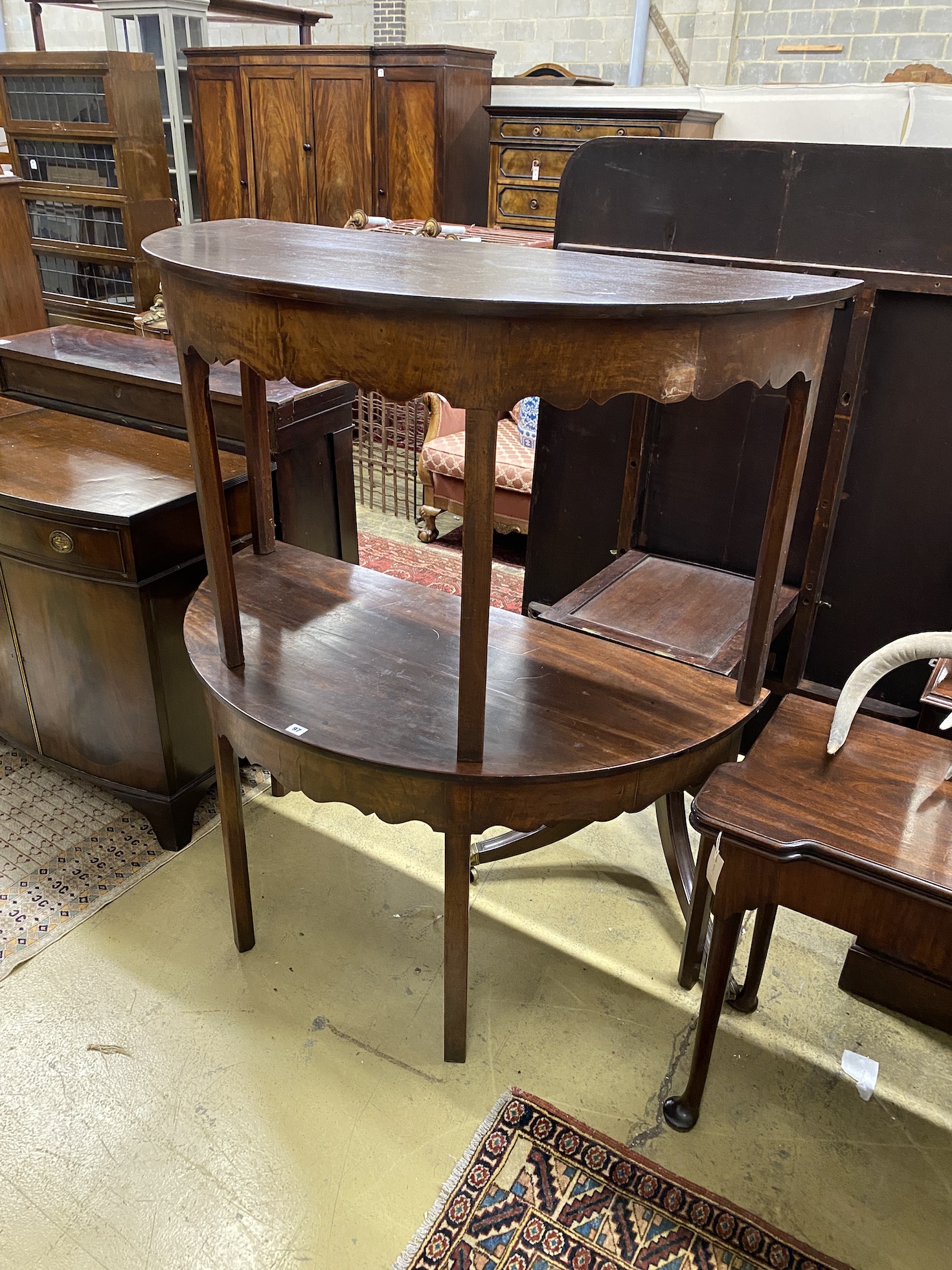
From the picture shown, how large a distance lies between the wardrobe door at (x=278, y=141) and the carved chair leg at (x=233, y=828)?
5.64 meters

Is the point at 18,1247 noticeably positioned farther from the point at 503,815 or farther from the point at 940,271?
the point at 940,271

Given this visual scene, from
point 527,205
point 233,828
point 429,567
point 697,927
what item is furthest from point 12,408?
point 527,205

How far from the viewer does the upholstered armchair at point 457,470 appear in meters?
3.93

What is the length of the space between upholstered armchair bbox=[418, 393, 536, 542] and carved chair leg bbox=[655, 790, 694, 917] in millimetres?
1853

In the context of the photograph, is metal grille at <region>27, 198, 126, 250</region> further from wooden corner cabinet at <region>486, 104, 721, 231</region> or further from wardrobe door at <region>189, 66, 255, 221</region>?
wooden corner cabinet at <region>486, 104, 721, 231</region>

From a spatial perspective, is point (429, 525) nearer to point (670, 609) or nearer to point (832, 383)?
point (670, 609)

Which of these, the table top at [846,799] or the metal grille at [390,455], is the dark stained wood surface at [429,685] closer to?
the table top at [846,799]

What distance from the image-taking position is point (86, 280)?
6598 millimetres

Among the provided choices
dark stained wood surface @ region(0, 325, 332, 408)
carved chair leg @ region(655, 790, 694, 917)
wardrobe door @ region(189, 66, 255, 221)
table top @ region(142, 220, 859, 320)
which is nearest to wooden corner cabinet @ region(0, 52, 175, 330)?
wardrobe door @ region(189, 66, 255, 221)

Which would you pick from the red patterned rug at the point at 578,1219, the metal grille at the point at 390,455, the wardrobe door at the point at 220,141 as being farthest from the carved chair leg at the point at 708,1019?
the wardrobe door at the point at 220,141

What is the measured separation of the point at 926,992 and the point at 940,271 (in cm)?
158

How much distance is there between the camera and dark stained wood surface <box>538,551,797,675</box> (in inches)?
80.0

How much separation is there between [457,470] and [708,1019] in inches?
115

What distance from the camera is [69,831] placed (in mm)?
2408
